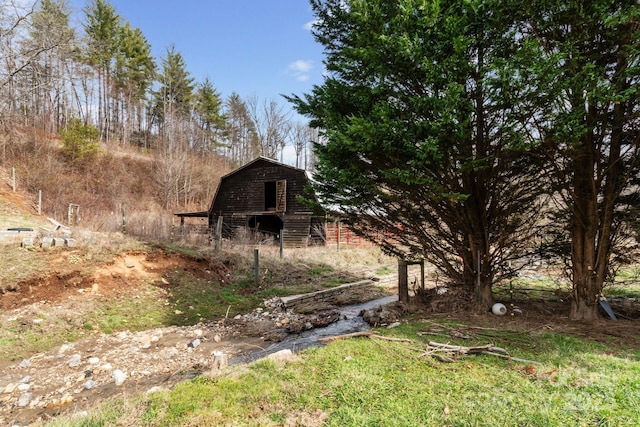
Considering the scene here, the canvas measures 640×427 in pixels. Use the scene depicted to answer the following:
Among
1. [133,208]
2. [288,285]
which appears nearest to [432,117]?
[288,285]

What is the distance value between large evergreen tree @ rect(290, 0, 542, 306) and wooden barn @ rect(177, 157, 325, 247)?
12084 millimetres

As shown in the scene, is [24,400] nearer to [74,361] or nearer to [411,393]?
[74,361]

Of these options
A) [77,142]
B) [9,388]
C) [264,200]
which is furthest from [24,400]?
[77,142]

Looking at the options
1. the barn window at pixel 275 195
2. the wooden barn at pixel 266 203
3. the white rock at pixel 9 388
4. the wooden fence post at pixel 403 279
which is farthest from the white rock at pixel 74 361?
the barn window at pixel 275 195

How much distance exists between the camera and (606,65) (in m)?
5.03

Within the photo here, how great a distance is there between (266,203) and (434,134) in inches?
681

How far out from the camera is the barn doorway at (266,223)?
73.1 feet

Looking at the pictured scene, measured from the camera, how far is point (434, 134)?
5043mm

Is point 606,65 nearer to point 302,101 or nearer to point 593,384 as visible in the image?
point 593,384

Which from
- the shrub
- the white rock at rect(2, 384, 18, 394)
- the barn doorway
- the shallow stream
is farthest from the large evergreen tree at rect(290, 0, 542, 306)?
the shrub

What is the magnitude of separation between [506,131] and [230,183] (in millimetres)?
19609

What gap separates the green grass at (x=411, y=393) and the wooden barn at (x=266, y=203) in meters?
14.7

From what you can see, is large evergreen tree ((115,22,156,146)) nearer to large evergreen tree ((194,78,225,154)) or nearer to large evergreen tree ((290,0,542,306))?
large evergreen tree ((194,78,225,154))

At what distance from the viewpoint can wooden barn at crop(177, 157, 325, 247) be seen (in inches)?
768
